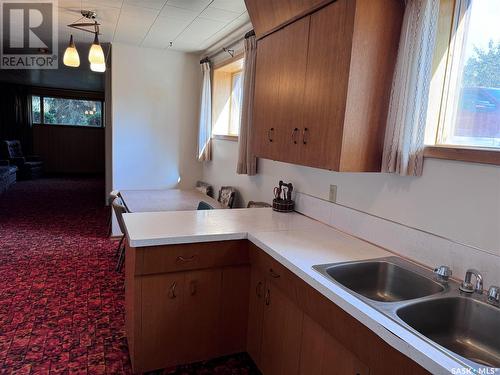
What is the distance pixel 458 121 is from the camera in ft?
5.30

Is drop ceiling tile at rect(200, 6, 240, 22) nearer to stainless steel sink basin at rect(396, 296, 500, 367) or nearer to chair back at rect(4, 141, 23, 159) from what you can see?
stainless steel sink basin at rect(396, 296, 500, 367)

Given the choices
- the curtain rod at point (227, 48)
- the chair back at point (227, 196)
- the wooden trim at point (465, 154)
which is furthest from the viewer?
the chair back at point (227, 196)

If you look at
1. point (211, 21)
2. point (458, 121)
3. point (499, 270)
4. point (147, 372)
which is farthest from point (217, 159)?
point (499, 270)

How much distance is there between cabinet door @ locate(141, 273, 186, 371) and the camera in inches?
76.7

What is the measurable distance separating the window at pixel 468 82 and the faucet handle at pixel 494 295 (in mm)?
550

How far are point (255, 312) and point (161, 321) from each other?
1.77 ft

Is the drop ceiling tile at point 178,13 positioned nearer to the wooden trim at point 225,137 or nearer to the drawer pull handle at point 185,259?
the wooden trim at point 225,137

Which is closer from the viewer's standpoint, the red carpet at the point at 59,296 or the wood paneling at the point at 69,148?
the red carpet at the point at 59,296

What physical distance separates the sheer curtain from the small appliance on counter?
47 cm

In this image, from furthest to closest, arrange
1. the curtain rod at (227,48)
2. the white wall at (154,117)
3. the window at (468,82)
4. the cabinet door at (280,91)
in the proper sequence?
1. the white wall at (154,117)
2. the curtain rod at (227,48)
3. the cabinet door at (280,91)
4. the window at (468,82)

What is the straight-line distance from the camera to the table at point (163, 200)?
327 cm

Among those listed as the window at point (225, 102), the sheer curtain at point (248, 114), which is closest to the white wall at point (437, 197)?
the sheer curtain at point (248, 114)

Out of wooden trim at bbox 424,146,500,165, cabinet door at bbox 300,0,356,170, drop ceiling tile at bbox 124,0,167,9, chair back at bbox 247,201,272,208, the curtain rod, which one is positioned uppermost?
drop ceiling tile at bbox 124,0,167,9

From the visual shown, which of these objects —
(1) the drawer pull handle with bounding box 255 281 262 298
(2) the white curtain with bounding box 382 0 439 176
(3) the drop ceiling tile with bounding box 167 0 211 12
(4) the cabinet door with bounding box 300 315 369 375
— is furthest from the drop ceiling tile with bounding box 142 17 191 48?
(4) the cabinet door with bounding box 300 315 369 375
